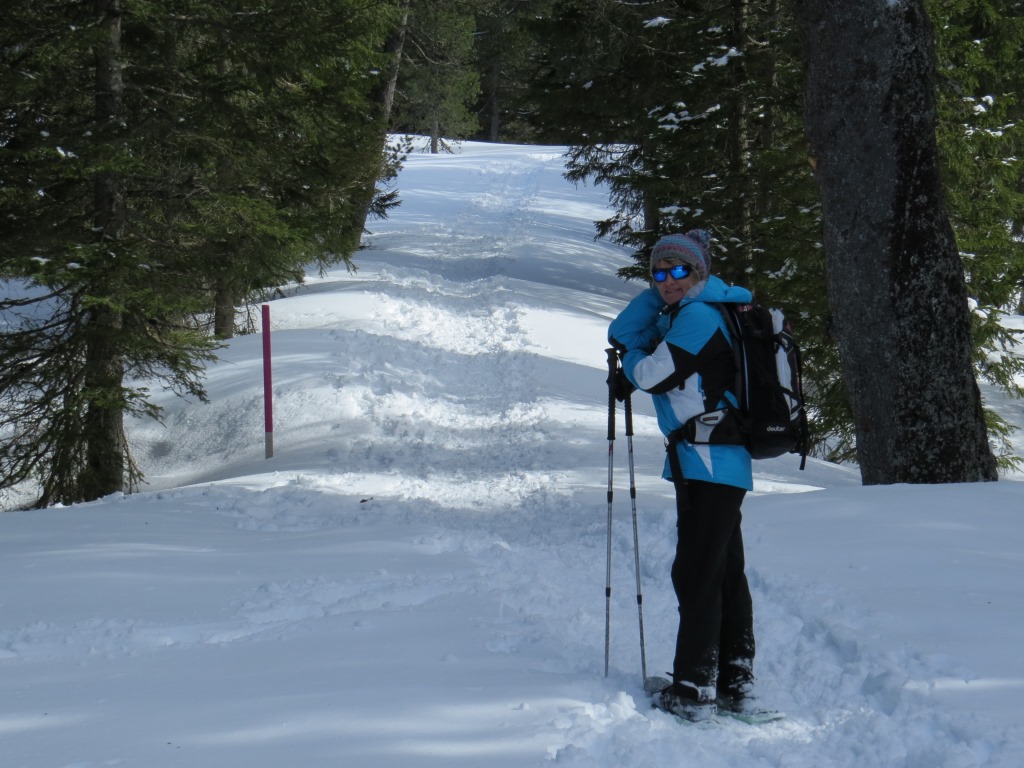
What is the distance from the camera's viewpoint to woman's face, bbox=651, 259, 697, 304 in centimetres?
402

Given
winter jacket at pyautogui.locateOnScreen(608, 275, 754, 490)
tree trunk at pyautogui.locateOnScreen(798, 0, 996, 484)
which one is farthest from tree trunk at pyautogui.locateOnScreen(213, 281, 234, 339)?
winter jacket at pyautogui.locateOnScreen(608, 275, 754, 490)

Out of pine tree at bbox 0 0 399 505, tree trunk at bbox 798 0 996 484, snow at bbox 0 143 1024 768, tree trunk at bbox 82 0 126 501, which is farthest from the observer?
tree trunk at bbox 82 0 126 501

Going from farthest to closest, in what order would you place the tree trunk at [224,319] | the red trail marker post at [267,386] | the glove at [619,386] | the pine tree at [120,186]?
1. the tree trunk at [224,319]
2. the red trail marker post at [267,386]
3. the pine tree at [120,186]
4. the glove at [619,386]

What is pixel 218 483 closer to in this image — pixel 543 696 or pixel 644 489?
pixel 644 489

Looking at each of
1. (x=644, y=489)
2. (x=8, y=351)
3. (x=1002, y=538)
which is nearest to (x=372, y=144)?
(x=8, y=351)

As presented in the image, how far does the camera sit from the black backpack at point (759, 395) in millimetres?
3883

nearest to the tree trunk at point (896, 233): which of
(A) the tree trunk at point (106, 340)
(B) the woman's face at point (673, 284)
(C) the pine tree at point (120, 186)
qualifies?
(B) the woman's face at point (673, 284)

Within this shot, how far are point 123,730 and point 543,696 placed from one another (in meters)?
1.70

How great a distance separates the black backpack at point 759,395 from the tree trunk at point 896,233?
2905 millimetres

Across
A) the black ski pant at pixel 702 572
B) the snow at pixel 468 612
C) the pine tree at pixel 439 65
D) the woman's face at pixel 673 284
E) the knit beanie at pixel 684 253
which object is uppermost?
the pine tree at pixel 439 65

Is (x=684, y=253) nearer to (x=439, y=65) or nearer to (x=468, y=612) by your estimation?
(x=468, y=612)

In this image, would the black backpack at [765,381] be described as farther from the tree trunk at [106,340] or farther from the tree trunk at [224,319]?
the tree trunk at [224,319]

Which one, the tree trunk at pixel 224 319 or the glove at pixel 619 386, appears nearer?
the glove at pixel 619 386

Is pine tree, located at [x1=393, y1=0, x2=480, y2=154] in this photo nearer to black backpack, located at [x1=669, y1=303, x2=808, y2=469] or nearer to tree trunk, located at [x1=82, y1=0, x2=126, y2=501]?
tree trunk, located at [x1=82, y1=0, x2=126, y2=501]
